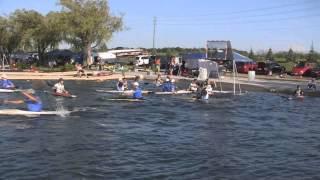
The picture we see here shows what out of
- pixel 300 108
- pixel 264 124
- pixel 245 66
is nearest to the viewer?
pixel 264 124

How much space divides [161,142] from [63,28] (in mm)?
64306

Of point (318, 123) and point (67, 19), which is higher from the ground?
point (67, 19)

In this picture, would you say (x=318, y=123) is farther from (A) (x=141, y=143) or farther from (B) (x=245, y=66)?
(B) (x=245, y=66)

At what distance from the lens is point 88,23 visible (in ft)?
289

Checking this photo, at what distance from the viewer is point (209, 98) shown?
4997 centimetres

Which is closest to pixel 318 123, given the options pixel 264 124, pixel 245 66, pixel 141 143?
Answer: pixel 264 124

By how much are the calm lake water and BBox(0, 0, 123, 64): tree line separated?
151 ft

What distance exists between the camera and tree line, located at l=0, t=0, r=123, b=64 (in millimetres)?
89375

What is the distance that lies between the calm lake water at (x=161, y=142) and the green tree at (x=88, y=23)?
149ft

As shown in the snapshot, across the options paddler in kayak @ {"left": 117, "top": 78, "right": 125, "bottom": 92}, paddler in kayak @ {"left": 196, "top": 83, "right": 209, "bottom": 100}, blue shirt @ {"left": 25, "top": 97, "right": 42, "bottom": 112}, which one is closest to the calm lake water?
blue shirt @ {"left": 25, "top": 97, "right": 42, "bottom": 112}

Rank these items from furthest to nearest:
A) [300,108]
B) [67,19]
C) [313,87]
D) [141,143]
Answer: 1. [67,19]
2. [313,87]
3. [300,108]
4. [141,143]

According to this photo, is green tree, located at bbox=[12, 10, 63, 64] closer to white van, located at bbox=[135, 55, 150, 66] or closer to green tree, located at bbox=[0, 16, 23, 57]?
green tree, located at bbox=[0, 16, 23, 57]

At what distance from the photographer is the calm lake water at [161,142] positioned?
70.7 feet

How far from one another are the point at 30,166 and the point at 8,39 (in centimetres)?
7861
